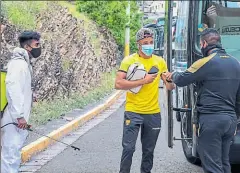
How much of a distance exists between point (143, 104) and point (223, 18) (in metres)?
2.13

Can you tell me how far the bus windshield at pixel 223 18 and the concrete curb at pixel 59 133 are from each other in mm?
3235

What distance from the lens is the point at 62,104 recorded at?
1396 centimetres

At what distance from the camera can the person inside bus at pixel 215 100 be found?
18.5 ft

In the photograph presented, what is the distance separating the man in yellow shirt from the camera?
6492mm

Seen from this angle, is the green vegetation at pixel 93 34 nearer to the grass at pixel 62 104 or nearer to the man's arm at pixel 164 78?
the grass at pixel 62 104

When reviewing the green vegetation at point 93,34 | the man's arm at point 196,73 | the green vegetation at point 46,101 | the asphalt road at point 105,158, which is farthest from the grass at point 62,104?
the man's arm at point 196,73

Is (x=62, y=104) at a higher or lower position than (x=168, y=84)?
lower

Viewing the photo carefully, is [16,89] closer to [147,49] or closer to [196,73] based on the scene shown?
[147,49]

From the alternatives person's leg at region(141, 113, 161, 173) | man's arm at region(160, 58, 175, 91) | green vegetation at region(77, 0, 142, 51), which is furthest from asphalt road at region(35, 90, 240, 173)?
green vegetation at region(77, 0, 142, 51)

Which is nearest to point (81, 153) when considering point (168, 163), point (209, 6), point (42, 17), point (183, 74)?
point (168, 163)

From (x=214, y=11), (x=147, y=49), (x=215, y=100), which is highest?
(x=214, y=11)

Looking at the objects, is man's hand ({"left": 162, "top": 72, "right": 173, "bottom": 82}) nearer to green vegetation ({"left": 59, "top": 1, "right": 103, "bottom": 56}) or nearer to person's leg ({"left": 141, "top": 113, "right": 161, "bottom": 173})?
person's leg ({"left": 141, "top": 113, "right": 161, "bottom": 173})

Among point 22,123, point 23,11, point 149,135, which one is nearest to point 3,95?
point 22,123

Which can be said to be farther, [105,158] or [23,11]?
[23,11]
